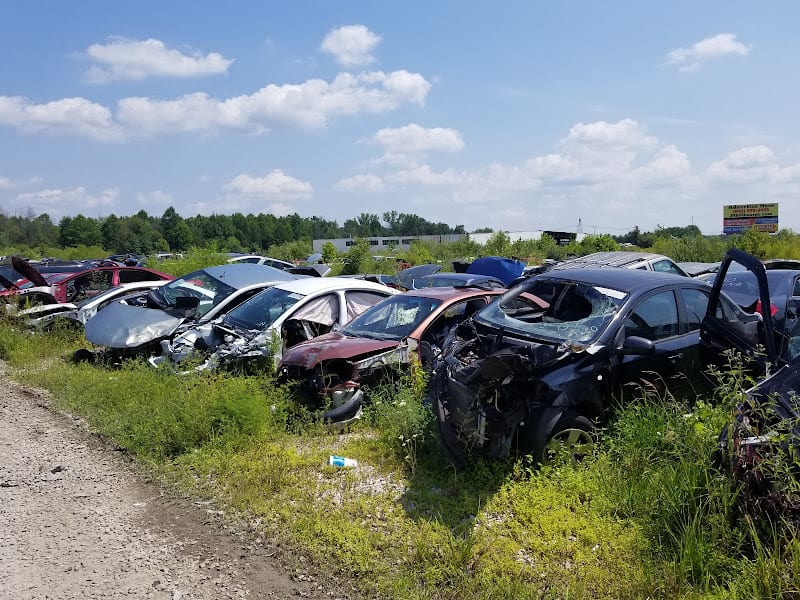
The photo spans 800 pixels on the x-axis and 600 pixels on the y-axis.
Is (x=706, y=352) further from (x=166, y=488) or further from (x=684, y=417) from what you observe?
(x=166, y=488)

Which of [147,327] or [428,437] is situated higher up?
[147,327]

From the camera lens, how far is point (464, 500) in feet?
15.6

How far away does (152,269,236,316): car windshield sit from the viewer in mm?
10070

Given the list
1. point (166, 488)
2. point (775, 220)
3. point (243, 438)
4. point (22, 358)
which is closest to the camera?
point (166, 488)

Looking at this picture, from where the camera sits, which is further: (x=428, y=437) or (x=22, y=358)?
(x=22, y=358)

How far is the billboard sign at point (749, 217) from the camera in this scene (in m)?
52.1

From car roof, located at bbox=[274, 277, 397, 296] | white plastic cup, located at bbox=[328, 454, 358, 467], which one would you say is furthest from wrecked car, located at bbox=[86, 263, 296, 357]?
white plastic cup, located at bbox=[328, 454, 358, 467]

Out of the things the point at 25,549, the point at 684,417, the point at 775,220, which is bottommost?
the point at 25,549

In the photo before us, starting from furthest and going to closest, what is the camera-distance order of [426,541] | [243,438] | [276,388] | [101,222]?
[101,222] → [276,388] → [243,438] → [426,541]

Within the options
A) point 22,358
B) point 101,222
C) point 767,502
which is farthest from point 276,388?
point 101,222

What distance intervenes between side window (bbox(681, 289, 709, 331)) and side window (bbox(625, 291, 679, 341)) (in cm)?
19

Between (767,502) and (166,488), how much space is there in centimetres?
466

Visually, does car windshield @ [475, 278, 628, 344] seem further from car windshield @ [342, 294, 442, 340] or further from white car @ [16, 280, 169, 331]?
white car @ [16, 280, 169, 331]

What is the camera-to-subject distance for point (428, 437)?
5766mm
